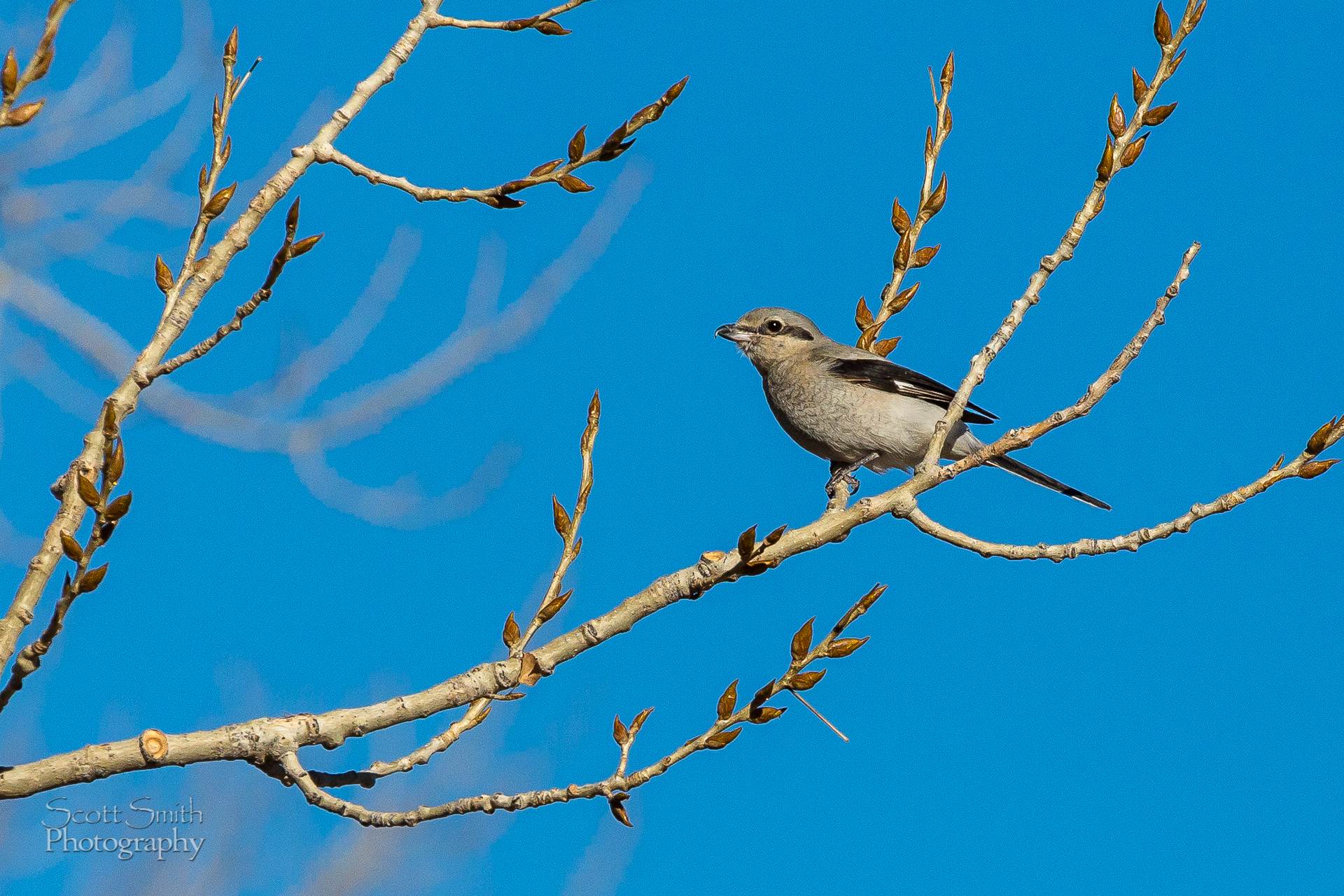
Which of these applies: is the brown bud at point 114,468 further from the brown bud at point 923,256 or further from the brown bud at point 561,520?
the brown bud at point 923,256

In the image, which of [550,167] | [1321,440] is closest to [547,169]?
[550,167]

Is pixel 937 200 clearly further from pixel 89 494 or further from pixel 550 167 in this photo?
pixel 89 494

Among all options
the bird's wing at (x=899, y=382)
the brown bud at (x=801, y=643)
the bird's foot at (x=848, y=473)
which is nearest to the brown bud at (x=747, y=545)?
the brown bud at (x=801, y=643)

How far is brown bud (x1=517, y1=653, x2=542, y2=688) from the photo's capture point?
9.96 ft

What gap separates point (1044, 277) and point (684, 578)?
127 centimetres

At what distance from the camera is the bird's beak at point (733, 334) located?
7879 mm

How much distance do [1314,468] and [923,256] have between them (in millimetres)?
1466

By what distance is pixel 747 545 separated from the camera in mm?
3010

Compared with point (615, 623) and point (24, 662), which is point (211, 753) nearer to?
point (24, 662)

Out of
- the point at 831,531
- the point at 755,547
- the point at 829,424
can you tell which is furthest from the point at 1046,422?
the point at 829,424

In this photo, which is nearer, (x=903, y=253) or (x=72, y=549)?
(x=72, y=549)

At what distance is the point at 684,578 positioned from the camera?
3.09m

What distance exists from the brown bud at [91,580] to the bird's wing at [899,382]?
478cm

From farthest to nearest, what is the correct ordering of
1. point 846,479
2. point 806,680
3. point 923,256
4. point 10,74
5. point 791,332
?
point 791,332 → point 846,479 → point 923,256 → point 806,680 → point 10,74
